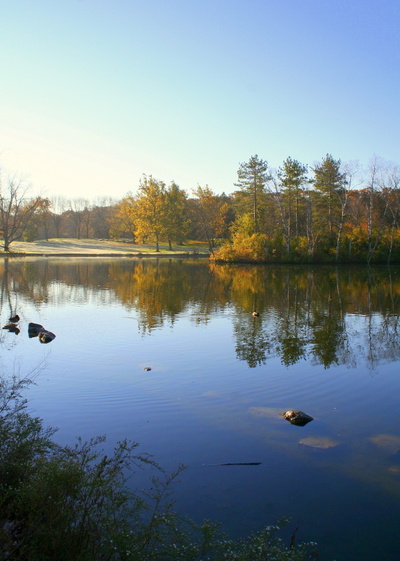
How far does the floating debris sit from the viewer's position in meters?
7.62

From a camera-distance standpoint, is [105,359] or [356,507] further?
[105,359]

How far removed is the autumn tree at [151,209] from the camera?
80.1 metres

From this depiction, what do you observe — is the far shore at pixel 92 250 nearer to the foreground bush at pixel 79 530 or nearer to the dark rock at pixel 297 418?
the dark rock at pixel 297 418

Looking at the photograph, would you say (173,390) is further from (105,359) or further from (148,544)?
(148,544)

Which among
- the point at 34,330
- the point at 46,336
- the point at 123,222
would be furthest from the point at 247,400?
the point at 123,222

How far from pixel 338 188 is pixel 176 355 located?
166 ft

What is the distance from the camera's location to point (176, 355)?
13648mm

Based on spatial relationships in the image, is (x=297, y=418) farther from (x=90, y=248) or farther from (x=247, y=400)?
(x=90, y=248)

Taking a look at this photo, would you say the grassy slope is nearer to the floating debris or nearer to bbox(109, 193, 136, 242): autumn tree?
bbox(109, 193, 136, 242): autumn tree

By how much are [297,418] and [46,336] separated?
9.76 m

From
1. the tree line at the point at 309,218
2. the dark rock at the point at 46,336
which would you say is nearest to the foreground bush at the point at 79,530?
the dark rock at the point at 46,336

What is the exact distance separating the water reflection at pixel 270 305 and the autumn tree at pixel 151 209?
4092 centimetres

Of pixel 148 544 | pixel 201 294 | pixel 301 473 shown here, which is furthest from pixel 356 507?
pixel 201 294

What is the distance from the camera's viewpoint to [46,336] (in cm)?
1534
